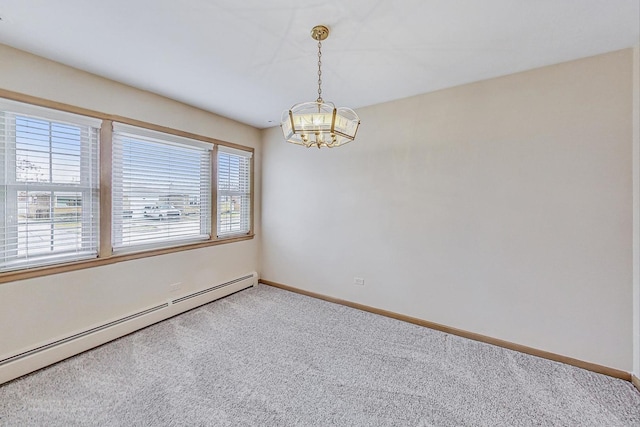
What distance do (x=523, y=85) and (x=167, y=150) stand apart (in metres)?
3.84

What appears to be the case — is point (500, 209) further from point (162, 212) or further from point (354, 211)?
point (162, 212)

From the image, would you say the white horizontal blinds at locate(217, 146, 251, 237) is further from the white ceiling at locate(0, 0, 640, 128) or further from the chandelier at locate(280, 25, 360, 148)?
the chandelier at locate(280, 25, 360, 148)

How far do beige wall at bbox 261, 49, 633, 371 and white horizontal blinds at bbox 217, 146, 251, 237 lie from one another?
1.21m

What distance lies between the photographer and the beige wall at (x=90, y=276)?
2.14 meters

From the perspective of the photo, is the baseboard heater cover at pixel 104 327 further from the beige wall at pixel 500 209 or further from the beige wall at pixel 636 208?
the beige wall at pixel 636 208

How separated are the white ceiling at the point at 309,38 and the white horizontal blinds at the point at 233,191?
1.30 meters

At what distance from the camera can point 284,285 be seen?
13.8ft

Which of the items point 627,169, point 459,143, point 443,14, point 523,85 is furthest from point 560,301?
point 443,14

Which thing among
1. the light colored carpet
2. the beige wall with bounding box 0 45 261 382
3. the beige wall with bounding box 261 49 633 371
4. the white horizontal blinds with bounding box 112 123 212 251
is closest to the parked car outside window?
the white horizontal blinds with bounding box 112 123 212 251

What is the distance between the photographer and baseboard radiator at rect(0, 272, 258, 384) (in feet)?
6.91

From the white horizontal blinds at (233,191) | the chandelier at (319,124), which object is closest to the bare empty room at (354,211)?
the chandelier at (319,124)

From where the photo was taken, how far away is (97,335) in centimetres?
254

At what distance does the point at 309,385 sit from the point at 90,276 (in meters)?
2.30

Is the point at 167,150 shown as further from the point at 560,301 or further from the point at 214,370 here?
the point at 560,301
